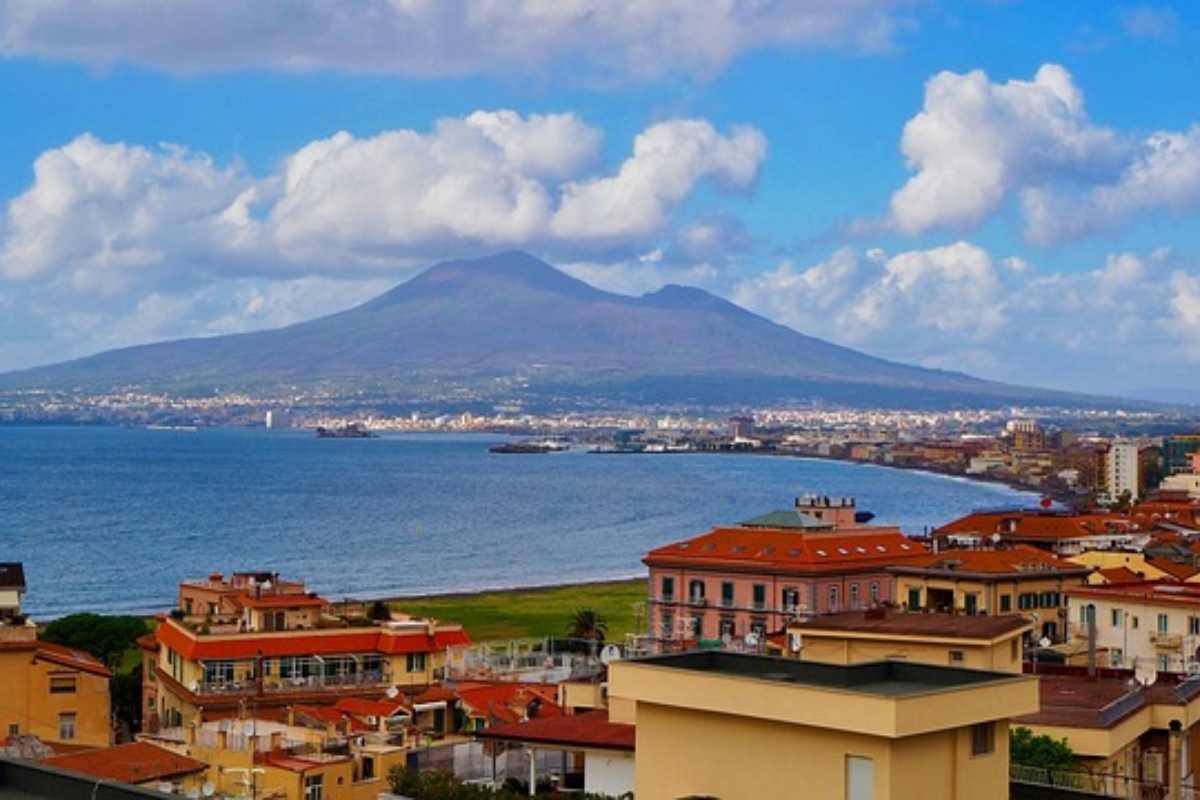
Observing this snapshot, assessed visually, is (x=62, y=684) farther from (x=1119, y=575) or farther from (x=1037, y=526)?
(x=1037, y=526)

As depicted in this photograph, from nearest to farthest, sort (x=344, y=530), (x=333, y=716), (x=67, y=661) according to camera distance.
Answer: (x=333, y=716), (x=67, y=661), (x=344, y=530)

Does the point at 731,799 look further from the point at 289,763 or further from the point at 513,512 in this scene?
the point at 513,512

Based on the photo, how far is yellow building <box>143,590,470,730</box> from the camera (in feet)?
Result: 112

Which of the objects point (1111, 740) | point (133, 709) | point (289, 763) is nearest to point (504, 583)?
point (133, 709)

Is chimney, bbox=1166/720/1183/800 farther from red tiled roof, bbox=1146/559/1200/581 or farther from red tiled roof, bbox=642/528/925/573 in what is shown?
red tiled roof, bbox=642/528/925/573

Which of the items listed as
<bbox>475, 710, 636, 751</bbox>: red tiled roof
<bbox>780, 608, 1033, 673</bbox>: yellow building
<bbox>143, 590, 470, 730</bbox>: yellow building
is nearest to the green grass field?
<bbox>143, 590, 470, 730</bbox>: yellow building

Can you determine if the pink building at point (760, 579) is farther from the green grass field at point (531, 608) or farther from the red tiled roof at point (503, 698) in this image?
the red tiled roof at point (503, 698)

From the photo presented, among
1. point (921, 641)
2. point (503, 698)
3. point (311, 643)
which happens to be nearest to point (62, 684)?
point (311, 643)

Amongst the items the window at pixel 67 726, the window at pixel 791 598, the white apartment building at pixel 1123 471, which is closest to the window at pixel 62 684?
the window at pixel 67 726

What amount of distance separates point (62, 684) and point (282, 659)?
4.41 meters

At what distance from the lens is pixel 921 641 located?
20.7 meters

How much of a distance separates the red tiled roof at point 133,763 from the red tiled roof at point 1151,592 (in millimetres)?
18089

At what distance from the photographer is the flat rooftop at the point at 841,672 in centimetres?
1090

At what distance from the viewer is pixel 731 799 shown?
420 inches
